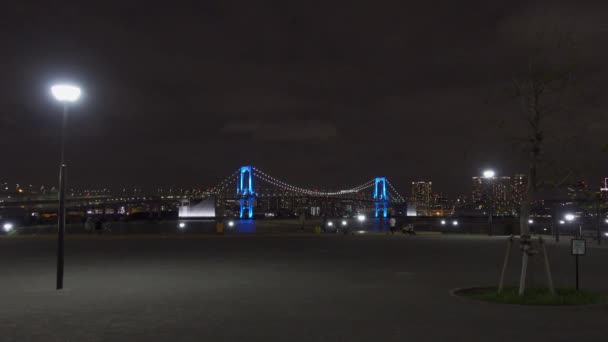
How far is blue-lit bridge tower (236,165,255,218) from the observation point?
104m

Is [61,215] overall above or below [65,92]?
below

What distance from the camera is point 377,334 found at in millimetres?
7758

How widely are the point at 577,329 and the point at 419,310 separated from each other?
238 centimetres

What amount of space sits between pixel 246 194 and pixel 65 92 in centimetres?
9632

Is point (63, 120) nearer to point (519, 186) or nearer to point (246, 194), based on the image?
point (519, 186)

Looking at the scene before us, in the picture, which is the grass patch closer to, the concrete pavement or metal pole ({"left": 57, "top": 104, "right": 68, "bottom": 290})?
the concrete pavement

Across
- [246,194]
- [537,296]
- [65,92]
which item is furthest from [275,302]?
[246,194]

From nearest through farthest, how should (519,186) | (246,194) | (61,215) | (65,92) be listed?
(65,92), (61,215), (519,186), (246,194)

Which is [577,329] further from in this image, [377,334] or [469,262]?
[469,262]

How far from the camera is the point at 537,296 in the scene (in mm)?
10352

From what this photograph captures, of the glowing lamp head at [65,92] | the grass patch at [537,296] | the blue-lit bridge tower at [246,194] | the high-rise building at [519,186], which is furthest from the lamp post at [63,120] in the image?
the blue-lit bridge tower at [246,194]

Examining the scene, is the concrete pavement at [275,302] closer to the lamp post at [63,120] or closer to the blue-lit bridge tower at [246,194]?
the lamp post at [63,120]

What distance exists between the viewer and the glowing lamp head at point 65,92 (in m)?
11.6

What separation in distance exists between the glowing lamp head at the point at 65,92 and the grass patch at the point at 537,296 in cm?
843
